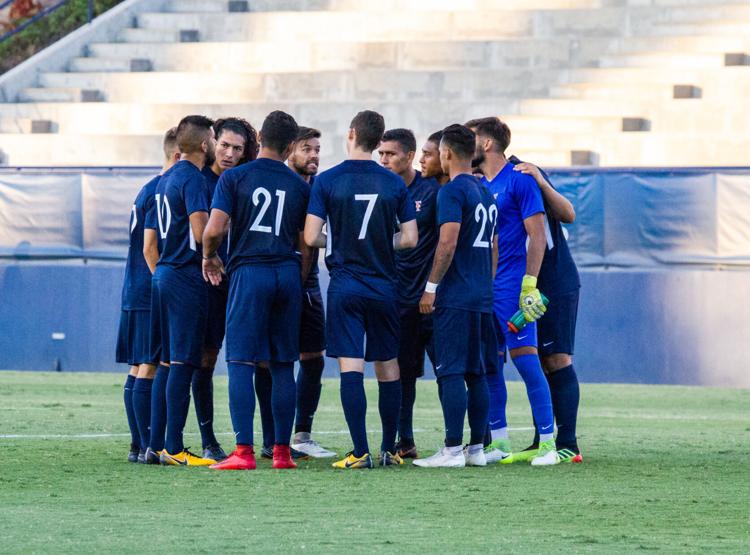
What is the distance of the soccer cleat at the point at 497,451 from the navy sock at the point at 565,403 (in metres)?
0.32

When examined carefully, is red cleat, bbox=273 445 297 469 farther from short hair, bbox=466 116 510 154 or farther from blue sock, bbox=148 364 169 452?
short hair, bbox=466 116 510 154

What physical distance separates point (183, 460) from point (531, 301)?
2.21 meters

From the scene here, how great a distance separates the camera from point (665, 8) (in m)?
22.1

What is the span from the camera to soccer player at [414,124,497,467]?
8.66m

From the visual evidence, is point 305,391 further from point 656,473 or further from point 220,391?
point 220,391

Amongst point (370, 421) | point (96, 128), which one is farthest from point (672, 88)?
point (370, 421)

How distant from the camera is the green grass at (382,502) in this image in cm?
618

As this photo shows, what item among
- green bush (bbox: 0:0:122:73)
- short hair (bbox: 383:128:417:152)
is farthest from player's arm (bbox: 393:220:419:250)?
green bush (bbox: 0:0:122:73)

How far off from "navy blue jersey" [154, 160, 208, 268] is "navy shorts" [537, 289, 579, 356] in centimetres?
209

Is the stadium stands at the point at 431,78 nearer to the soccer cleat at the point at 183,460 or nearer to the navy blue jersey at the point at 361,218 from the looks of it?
the navy blue jersey at the point at 361,218

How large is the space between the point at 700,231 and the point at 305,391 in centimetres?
745

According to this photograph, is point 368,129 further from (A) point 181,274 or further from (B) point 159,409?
(B) point 159,409

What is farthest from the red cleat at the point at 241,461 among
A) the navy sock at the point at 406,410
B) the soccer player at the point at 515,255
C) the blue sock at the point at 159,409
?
the soccer player at the point at 515,255

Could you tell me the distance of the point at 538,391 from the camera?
903 cm
